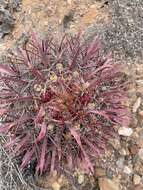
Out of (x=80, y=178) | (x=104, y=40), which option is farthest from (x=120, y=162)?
(x=104, y=40)

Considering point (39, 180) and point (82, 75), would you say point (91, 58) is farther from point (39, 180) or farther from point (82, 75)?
point (39, 180)

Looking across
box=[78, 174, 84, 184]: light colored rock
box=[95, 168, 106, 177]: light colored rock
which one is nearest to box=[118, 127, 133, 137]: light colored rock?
box=[95, 168, 106, 177]: light colored rock

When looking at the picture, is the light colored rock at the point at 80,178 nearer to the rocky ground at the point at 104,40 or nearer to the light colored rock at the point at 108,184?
the rocky ground at the point at 104,40

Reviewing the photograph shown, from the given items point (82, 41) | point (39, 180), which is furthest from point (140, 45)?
point (39, 180)

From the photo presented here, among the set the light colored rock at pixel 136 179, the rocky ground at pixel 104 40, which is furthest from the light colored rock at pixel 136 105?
the light colored rock at pixel 136 179

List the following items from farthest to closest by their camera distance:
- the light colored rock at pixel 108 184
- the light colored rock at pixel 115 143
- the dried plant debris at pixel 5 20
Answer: the dried plant debris at pixel 5 20 < the light colored rock at pixel 115 143 < the light colored rock at pixel 108 184

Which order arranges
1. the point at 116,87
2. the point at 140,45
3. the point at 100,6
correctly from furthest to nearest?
the point at 100,6 → the point at 140,45 → the point at 116,87

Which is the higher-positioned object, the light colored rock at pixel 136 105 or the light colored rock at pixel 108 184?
the light colored rock at pixel 136 105
